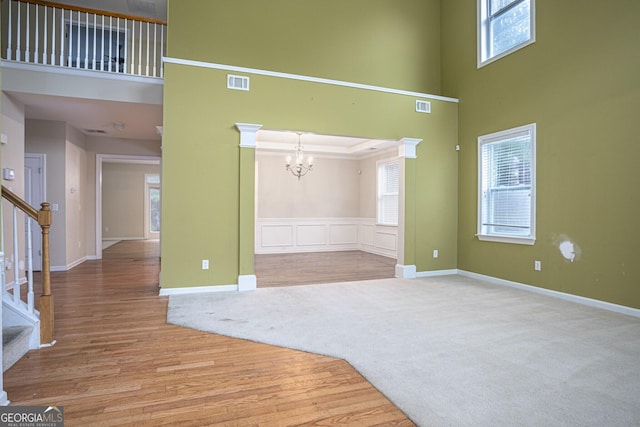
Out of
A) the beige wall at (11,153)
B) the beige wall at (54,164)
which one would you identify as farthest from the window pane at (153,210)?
the beige wall at (11,153)

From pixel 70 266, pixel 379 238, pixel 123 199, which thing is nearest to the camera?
pixel 70 266

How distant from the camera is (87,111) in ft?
17.7

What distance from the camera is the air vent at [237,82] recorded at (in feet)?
15.5

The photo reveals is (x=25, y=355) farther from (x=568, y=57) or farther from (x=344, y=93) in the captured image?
(x=568, y=57)

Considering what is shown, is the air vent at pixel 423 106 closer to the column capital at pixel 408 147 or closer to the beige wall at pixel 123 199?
the column capital at pixel 408 147

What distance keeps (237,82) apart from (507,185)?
13.7 feet

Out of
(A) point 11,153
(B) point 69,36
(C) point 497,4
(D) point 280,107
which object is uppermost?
(C) point 497,4

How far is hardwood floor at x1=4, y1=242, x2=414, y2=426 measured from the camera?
192 centimetres

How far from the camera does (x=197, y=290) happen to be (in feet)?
15.1

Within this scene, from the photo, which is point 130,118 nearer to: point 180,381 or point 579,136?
point 180,381

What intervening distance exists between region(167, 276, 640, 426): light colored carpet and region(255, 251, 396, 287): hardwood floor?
702 millimetres

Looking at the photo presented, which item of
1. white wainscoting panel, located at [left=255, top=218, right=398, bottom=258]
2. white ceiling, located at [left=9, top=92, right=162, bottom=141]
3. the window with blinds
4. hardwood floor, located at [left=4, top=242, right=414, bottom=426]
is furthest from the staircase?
the window with blinds

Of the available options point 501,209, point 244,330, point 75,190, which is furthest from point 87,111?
point 501,209

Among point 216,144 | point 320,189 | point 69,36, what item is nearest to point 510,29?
point 216,144
